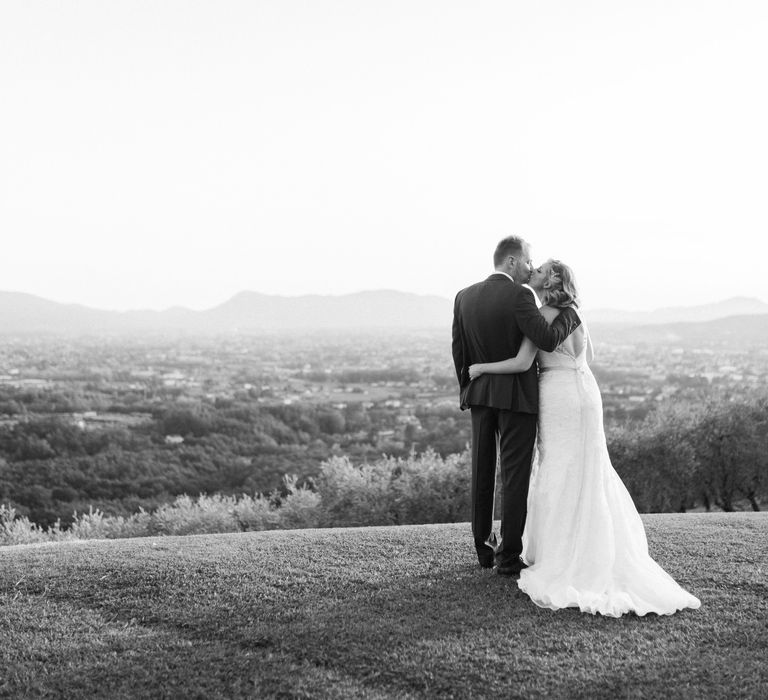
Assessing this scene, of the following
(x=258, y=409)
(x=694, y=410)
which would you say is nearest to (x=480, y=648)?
(x=694, y=410)

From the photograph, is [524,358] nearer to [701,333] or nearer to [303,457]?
[303,457]

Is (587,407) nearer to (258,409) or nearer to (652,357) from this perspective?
(258,409)

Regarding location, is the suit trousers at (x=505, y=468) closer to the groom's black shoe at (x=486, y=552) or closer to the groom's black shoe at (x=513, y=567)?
the groom's black shoe at (x=513, y=567)

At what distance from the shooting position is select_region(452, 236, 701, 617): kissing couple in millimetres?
6562

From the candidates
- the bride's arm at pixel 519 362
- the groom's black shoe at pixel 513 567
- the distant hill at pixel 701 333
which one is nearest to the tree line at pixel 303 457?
the groom's black shoe at pixel 513 567

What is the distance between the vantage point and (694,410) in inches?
1305

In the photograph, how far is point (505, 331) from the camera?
Answer: 266 inches

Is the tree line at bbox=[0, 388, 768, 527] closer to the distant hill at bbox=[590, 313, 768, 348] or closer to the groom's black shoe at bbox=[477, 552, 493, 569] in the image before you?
the groom's black shoe at bbox=[477, 552, 493, 569]

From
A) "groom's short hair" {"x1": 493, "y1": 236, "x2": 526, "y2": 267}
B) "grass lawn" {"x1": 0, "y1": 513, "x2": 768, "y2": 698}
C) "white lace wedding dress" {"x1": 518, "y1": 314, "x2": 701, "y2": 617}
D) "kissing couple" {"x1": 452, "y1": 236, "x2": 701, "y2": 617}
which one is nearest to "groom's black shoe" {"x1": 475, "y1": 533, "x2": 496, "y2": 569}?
"grass lawn" {"x1": 0, "y1": 513, "x2": 768, "y2": 698}

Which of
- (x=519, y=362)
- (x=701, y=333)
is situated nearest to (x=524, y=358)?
(x=519, y=362)

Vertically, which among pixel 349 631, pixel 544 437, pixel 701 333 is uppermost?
pixel 701 333

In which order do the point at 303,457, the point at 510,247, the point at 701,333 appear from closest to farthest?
1. the point at 510,247
2. the point at 303,457
3. the point at 701,333

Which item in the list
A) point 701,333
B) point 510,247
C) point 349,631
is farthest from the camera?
point 701,333

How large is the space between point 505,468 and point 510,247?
2.12m
